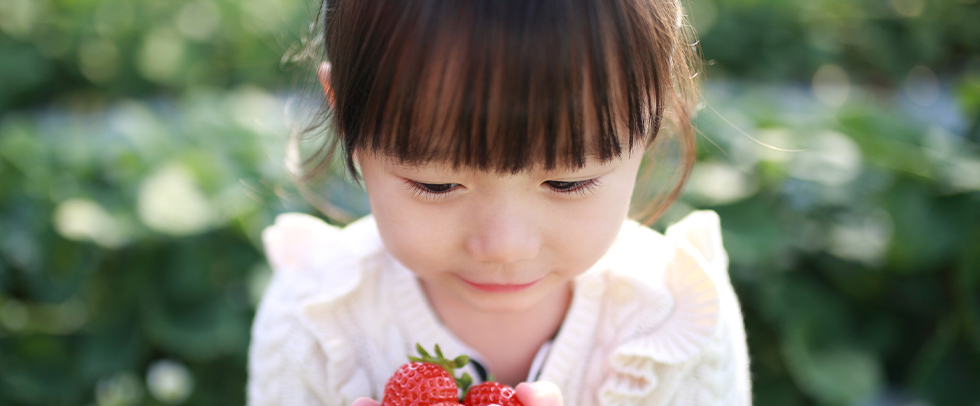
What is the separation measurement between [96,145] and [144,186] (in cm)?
49

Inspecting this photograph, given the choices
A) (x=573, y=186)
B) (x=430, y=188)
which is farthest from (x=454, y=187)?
(x=573, y=186)

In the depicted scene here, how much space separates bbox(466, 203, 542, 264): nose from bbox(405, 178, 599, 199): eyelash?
0.15 feet

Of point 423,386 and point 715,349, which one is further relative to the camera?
point 715,349

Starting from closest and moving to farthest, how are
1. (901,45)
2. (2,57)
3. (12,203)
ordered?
(12,203) → (2,57) → (901,45)

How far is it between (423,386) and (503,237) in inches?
7.3

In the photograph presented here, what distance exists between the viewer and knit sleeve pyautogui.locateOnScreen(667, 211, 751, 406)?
106 centimetres

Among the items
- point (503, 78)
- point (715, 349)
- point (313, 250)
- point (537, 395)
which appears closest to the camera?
point (503, 78)

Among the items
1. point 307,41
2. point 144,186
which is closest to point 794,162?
point 307,41

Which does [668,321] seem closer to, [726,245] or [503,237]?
[503,237]

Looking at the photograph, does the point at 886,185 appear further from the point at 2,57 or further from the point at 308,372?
the point at 2,57

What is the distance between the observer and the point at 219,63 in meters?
3.55

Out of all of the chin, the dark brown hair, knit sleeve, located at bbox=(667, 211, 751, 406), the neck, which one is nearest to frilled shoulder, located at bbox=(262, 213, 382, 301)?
the neck

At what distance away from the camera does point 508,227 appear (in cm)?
80

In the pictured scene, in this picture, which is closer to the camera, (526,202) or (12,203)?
(526,202)
